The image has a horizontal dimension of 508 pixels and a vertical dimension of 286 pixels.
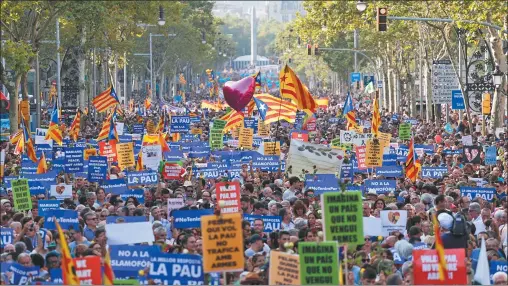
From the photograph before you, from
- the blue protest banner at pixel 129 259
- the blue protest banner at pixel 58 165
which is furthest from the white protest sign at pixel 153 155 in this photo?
the blue protest banner at pixel 129 259

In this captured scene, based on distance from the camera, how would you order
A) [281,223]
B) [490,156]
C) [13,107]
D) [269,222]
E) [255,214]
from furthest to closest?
1. [13,107]
2. [490,156]
3. [255,214]
4. [281,223]
5. [269,222]

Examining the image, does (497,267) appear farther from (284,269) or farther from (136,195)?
(136,195)

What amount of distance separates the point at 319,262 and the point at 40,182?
11.6 meters

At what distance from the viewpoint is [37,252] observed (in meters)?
15.2

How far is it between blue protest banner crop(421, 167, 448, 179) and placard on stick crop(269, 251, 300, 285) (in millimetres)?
13602

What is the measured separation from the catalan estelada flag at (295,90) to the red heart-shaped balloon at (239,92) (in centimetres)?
128

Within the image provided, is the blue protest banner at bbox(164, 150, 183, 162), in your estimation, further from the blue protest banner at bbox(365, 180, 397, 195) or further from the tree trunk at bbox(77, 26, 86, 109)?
the tree trunk at bbox(77, 26, 86, 109)

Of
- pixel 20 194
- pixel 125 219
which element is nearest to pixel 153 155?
pixel 20 194

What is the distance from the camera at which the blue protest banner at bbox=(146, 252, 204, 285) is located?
12820 mm

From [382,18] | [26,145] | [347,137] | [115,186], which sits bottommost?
[115,186]

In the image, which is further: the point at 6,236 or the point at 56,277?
the point at 6,236

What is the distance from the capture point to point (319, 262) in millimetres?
12141

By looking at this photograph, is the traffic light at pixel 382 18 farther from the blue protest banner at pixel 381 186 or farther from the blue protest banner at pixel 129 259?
the blue protest banner at pixel 129 259

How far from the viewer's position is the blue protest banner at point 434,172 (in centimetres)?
2580
